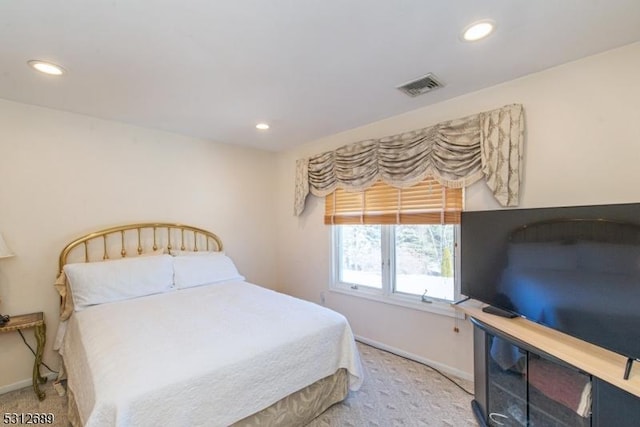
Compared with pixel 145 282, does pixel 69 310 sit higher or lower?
lower

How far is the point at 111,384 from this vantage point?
51.1 inches

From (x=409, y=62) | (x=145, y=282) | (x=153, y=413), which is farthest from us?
(x=145, y=282)

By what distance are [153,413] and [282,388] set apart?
27.3 inches

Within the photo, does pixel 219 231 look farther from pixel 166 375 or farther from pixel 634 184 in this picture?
pixel 634 184

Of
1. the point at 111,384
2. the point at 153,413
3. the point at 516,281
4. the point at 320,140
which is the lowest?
the point at 153,413

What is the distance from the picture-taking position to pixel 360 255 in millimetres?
3312

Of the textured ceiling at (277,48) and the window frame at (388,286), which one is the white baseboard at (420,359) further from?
the textured ceiling at (277,48)

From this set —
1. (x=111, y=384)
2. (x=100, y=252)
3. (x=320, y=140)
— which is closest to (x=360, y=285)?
(x=320, y=140)

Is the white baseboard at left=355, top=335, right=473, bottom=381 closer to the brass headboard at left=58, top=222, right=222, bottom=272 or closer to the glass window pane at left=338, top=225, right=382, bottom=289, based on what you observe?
the glass window pane at left=338, top=225, right=382, bottom=289

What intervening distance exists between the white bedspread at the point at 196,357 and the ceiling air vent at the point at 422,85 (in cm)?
184

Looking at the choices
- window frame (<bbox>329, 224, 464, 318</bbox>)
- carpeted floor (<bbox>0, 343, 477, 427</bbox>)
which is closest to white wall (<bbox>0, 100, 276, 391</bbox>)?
carpeted floor (<bbox>0, 343, 477, 427</bbox>)

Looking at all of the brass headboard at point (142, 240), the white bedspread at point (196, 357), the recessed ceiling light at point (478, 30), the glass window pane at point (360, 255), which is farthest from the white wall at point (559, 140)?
the brass headboard at point (142, 240)

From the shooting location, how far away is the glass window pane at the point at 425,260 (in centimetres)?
258

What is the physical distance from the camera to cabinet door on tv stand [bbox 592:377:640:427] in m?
1.13
